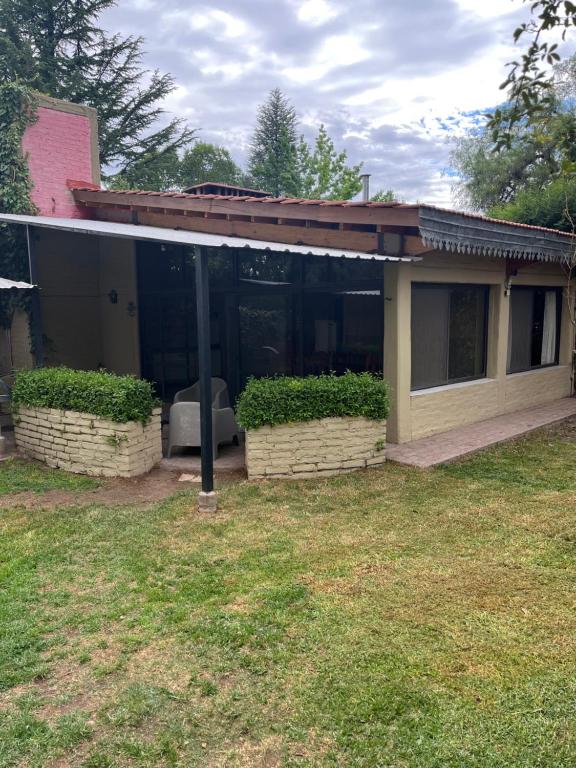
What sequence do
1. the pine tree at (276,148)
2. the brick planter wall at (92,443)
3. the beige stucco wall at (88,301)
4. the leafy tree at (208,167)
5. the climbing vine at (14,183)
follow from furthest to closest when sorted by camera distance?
the pine tree at (276,148), the leafy tree at (208,167), the beige stucco wall at (88,301), the climbing vine at (14,183), the brick planter wall at (92,443)

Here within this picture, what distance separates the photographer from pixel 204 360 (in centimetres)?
592

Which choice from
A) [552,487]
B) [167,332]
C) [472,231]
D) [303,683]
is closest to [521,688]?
[303,683]

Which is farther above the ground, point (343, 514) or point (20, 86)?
point (20, 86)

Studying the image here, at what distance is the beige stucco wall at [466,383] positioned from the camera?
8031 millimetres

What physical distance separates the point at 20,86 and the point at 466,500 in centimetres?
1003

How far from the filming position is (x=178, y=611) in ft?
13.0

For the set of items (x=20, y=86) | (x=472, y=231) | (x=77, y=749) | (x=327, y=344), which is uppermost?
(x=20, y=86)

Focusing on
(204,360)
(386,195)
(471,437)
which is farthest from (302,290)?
(386,195)

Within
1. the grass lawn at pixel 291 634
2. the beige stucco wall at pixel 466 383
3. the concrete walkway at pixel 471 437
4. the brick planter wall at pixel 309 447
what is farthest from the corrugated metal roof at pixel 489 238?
the grass lawn at pixel 291 634

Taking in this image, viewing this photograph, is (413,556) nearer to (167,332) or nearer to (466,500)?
(466,500)

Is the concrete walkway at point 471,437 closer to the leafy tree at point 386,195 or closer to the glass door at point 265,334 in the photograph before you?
the glass door at point 265,334

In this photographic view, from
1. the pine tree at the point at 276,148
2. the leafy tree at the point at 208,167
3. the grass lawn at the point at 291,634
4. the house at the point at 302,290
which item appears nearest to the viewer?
the grass lawn at the point at 291,634

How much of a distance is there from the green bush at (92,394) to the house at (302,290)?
1154 mm

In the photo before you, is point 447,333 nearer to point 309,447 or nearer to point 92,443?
point 309,447
